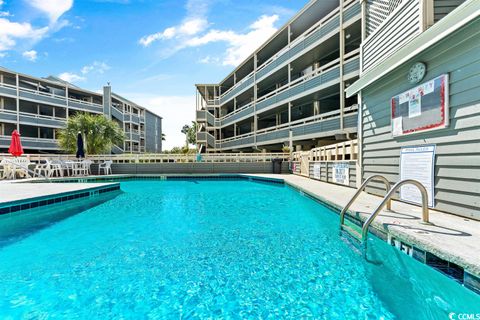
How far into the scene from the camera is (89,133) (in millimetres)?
19109

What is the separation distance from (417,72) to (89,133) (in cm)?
2045

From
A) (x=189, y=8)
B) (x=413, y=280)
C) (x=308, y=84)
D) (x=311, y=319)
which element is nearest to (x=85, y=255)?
(x=311, y=319)

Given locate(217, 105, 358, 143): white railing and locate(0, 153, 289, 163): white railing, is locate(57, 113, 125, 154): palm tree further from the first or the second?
locate(217, 105, 358, 143): white railing

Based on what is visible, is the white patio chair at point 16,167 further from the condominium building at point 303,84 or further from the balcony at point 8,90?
the balcony at point 8,90

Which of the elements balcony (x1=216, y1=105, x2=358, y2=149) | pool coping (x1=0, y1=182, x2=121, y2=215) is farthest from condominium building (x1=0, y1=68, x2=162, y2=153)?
pool coping (x1=0, y1=182, x2=121, y2=215)

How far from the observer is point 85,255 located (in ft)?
11.8

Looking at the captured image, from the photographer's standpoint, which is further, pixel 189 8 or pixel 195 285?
pixel 189 8

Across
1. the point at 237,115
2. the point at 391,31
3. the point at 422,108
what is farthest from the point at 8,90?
the point at 422,108

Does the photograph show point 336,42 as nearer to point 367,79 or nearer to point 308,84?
point 308,84

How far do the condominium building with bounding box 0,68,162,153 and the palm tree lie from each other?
8163 mm

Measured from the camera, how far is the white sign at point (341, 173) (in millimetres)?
8188

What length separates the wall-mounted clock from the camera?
4.46m

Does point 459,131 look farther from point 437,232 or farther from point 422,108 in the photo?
point 437,232

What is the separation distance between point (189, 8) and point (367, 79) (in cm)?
928
